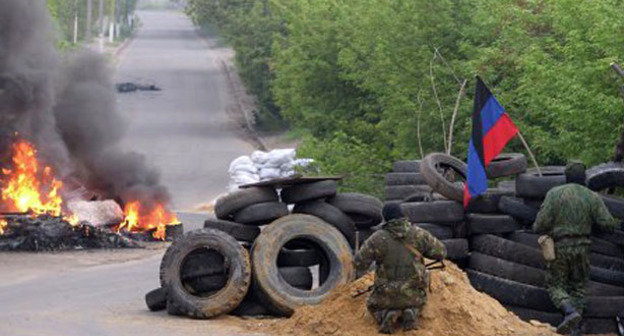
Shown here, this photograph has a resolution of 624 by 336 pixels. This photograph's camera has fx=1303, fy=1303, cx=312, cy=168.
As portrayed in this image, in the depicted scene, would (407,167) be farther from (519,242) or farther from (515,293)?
(515,293)

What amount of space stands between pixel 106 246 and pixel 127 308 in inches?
330

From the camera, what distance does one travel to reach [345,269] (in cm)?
1477

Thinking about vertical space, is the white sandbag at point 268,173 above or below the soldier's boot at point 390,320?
below

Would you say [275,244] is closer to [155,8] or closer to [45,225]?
[45,225]

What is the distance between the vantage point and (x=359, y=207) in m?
15.5

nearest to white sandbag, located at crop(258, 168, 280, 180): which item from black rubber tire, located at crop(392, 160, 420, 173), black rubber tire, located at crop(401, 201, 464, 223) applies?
black rubber tire, located at crop(392, 160, 420, 173)

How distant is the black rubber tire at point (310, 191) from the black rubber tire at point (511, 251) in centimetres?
201

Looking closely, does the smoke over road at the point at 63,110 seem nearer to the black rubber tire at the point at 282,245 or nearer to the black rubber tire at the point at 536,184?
the black rubber tire at the point at 282,245

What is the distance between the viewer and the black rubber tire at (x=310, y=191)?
15.3 m

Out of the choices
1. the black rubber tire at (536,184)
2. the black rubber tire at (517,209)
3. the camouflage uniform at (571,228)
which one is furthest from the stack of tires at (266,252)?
the camouflage uniform at (571,228)

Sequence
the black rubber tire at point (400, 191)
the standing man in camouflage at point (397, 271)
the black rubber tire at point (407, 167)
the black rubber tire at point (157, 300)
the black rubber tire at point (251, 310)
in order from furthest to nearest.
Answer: the black rubber tire at point (407, 167), the black rubber tire at point (400, 191), the black rubber tire at point (157, 300), the black rubber tire at point (251, 310), the standing man in camouflage at point (397, 271)

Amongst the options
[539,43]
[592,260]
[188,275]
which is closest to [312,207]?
[188,275]

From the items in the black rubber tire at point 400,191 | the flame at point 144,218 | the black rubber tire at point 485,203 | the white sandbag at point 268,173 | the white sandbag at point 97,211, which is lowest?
the white sandbag at point 268,173

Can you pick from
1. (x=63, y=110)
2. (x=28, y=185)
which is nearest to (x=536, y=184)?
(x=28, y=185)
